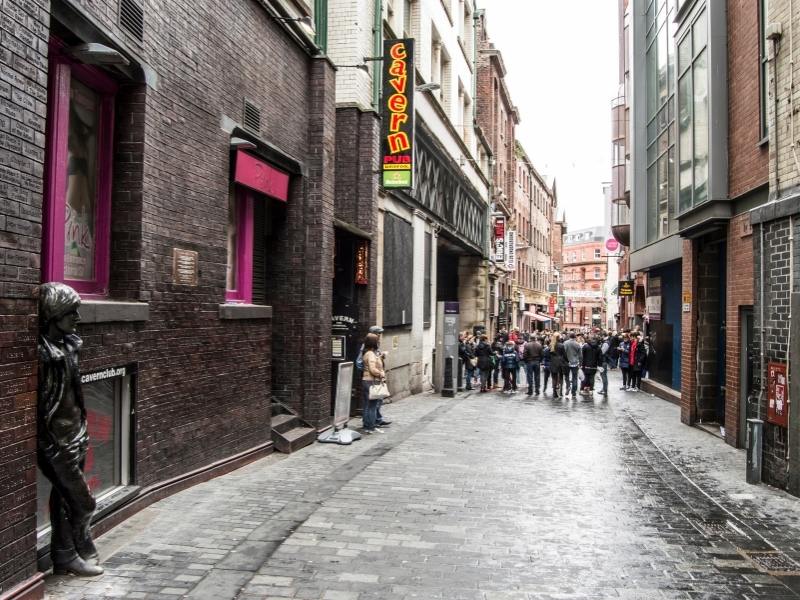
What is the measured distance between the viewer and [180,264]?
7484mm

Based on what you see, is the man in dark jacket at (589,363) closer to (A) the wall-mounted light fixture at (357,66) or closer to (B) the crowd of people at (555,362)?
(B) the crowd of people at (555,362)

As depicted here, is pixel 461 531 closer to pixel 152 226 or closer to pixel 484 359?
pixel 152 226

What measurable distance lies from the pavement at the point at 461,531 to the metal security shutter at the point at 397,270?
544 centimetres

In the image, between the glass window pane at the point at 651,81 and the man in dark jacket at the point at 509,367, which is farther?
the man in dark jacket at the point at 509,367

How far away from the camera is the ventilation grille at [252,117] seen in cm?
910

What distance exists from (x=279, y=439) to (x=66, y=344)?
5365 millimetres

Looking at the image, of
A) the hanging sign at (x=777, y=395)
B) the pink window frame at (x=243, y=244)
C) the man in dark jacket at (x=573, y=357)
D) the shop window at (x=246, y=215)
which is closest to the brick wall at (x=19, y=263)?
the shop window at (x=246, y=215)

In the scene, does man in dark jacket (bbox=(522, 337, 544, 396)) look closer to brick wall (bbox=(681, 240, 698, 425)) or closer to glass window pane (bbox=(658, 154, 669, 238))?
glass window pane (bbox=(658, 154, 669, 238))

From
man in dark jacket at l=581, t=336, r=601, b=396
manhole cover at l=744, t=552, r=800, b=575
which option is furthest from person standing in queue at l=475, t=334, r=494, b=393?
manhole cover at l=744, t=552, r=800, b=575

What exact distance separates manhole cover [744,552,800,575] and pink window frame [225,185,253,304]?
21.2ft

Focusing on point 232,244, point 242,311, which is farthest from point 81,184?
point 232,244

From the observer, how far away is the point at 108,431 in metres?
6.39

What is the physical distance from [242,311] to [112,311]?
2.82 metres

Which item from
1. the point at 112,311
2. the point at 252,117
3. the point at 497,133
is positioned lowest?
the point at 112,311
